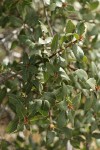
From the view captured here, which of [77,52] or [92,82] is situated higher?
[77,52]

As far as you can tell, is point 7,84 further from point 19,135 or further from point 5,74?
point 19,135

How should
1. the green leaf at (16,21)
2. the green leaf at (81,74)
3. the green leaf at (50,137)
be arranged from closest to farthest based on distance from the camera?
the green leaf at (81,74) < the green leaf at (50,137) < the green leaf at (16,21)

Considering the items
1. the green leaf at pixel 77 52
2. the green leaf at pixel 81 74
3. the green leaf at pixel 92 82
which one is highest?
the green leaf at pixel 77 52

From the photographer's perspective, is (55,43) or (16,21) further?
(16,21)

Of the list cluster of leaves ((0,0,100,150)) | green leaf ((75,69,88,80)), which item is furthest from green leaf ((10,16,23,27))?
green leaf ((75,69,88,80))

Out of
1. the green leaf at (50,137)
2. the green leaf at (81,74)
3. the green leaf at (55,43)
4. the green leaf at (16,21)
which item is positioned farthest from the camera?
the green leaf at (16,21)

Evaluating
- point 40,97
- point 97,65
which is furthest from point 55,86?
point 97,65

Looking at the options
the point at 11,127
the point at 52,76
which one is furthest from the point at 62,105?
the point at 11,127

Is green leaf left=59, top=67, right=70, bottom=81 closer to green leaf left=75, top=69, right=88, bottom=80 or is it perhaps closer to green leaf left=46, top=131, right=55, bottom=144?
green leaf left=75, top=69, right=88, bottom=80

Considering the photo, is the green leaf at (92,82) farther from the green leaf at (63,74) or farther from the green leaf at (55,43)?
the green leaf at (55,43)

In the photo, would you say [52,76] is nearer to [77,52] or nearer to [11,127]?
[77,52]

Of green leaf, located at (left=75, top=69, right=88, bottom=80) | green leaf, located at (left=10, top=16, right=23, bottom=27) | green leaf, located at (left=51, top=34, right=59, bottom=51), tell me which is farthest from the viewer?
green leaf, located at (left=10, top=16, right=23, bottom=27)

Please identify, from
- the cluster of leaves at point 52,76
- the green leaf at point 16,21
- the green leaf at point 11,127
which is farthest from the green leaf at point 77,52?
the green leaf at point 16,21

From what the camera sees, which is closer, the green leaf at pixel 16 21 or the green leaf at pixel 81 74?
the green leaf at pixel 81 74
